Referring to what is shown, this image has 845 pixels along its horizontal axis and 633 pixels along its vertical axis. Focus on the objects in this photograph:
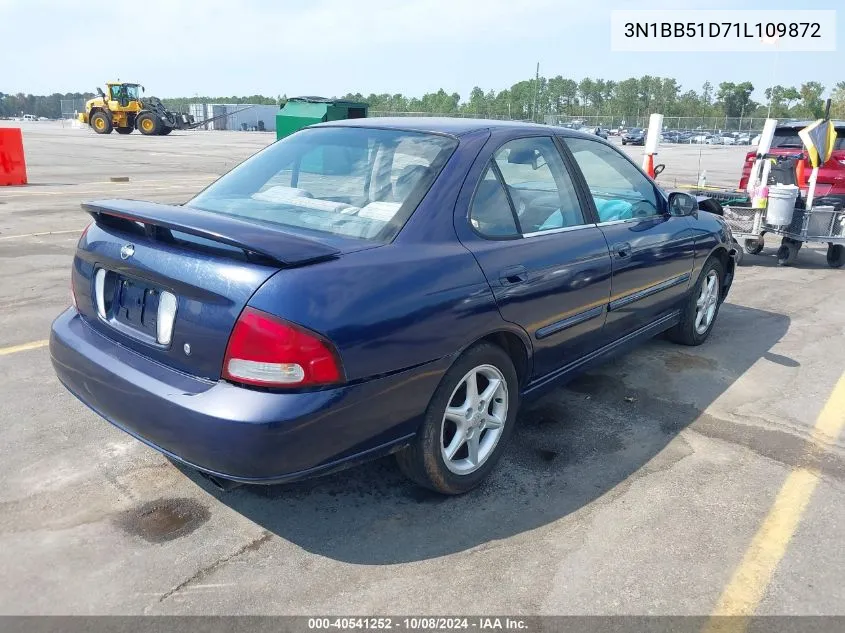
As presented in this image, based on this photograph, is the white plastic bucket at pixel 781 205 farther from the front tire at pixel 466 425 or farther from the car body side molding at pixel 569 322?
the front tire at pixel 466 425

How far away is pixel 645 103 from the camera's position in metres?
112

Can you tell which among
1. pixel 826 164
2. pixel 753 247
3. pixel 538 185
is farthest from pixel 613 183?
pixel 826 164

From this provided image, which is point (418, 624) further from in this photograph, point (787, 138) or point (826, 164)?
point (787, 138)

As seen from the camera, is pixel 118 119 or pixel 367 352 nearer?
pixel 367 352

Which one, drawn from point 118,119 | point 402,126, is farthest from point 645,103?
point 402,126

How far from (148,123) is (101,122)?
10.5 feet

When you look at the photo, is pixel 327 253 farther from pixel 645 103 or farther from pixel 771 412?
pixel 645 103

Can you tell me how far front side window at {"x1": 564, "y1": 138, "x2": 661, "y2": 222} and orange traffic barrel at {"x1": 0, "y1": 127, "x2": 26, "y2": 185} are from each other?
13.6 meters

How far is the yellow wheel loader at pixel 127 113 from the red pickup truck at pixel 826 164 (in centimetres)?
3672

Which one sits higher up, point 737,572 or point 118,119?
point 118,119

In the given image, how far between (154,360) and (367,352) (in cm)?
86

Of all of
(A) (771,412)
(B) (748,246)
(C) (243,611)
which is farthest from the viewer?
(B) (748,246)

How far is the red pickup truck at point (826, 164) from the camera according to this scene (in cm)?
970

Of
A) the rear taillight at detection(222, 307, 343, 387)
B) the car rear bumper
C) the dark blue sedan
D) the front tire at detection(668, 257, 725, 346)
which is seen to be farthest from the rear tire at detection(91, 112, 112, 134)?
the rear taillight at detection(222, 307, 343, 387)
